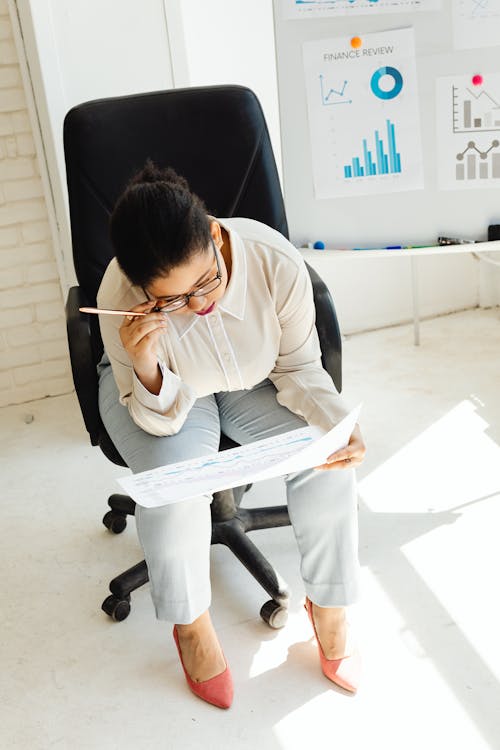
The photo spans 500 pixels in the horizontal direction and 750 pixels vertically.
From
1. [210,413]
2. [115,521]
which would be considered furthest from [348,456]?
[115,521]

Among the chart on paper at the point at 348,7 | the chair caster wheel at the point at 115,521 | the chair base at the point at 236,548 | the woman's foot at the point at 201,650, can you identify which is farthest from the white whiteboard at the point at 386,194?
the woman's foot at the point at 201,650

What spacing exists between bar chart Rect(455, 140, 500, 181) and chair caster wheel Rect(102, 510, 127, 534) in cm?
114

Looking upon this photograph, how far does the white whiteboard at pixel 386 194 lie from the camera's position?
1.93 m

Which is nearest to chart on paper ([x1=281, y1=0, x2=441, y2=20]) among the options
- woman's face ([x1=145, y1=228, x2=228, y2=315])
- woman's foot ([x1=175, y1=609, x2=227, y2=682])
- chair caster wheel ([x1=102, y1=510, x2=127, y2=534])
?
woman's face ([x1=145, y1=228, x2=228, y2=315])

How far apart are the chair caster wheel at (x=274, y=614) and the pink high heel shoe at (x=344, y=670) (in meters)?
0.13

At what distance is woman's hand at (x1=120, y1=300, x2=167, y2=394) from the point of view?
4.46ft

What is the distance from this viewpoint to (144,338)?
4.51ft

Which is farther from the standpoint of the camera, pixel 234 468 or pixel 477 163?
pixel 477 163

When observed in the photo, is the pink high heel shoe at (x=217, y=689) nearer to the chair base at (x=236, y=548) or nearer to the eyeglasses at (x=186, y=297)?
the chair base at (x=236, y=548)

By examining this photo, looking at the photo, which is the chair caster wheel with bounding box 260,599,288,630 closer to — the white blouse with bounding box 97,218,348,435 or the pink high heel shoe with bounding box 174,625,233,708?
the pink high heel shoe with bounding box 174,625,233,708

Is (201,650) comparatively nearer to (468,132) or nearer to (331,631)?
(331,631)

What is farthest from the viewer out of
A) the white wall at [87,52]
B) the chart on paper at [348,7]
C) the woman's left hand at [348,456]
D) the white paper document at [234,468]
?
the white wall at [87,52]

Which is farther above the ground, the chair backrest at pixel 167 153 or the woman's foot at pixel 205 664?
Result: the chair backrest at pixel 167 153

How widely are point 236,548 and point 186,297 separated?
0.68 metres
